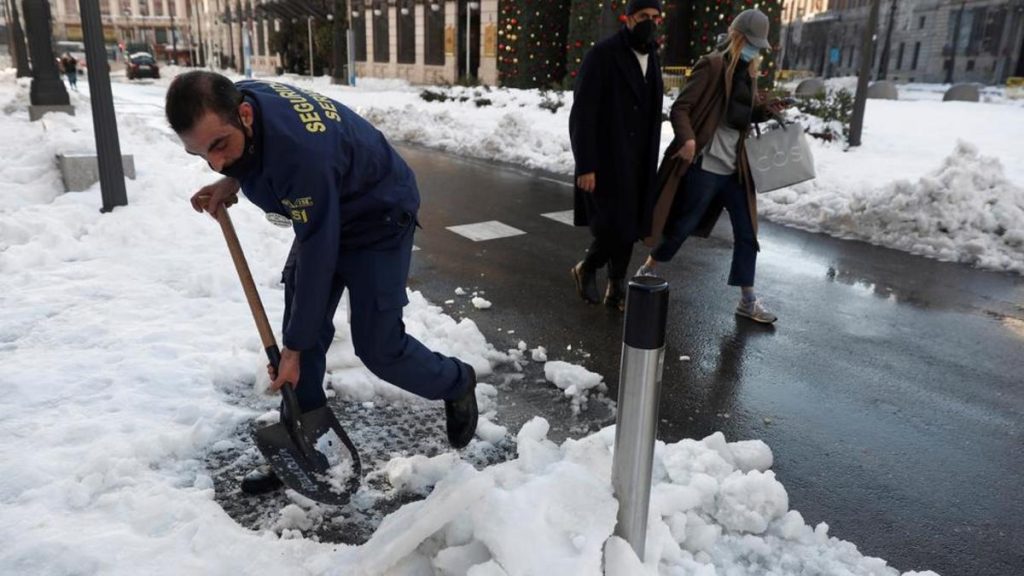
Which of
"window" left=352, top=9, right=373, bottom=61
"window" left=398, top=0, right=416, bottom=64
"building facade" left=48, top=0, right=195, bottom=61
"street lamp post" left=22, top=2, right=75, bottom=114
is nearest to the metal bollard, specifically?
"street lamp post" left=22, top=2, right=75, bottom=114

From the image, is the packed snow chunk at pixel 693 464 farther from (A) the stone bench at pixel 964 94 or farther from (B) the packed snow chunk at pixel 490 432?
(A) the stone bench at pixel 964 94

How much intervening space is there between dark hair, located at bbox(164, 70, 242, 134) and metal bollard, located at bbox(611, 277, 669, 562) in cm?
126

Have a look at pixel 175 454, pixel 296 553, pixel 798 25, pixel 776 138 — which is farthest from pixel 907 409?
pixel 798 25

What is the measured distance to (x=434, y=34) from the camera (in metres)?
34.5

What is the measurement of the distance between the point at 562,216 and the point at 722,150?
357 cm

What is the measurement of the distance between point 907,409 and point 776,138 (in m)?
1.93

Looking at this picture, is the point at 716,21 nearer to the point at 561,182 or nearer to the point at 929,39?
the point at 561,182

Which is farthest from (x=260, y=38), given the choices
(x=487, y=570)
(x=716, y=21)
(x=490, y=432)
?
(x=487, y=570)

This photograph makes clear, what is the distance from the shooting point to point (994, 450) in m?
3.38

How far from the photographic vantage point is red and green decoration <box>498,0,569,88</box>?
23.5 meters

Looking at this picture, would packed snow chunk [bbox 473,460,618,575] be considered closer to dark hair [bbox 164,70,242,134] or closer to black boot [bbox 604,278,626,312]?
dark hair [bbox 164,70,242,134]

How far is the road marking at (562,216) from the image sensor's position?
26.3ft

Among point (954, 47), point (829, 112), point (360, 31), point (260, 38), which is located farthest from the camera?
point (260, 38)

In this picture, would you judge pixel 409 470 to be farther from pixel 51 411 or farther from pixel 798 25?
pixel 798 25
